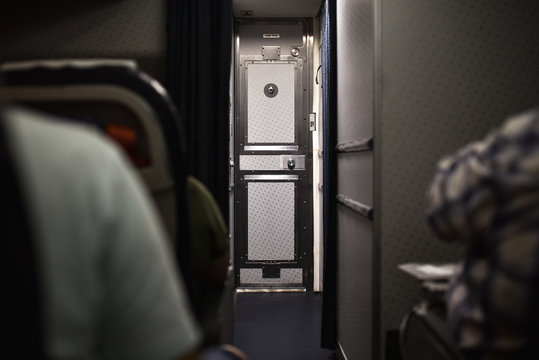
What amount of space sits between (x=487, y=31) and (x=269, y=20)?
263 cm

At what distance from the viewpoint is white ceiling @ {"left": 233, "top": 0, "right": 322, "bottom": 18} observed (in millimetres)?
3863

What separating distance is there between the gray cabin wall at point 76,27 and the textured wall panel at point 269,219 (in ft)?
6.27

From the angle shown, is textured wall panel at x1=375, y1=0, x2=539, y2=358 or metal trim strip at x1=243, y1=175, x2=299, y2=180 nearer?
textured wall panel at x1=375, y1=0, x2=539, y2=358

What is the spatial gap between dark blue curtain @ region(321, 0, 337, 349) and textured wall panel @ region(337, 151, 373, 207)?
113mm

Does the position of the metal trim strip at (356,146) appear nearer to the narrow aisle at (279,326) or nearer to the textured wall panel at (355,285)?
the textured wall panel at (355,285)

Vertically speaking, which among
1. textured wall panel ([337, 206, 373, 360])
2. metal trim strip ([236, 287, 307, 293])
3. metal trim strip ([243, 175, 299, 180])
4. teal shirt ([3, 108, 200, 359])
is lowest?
metal trim strip ([236, 287, 307, 293])

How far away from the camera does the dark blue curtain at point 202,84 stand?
111 inches

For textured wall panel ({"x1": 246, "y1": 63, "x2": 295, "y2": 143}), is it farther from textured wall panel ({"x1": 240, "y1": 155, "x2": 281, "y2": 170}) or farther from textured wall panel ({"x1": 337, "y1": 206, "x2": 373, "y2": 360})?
textured wall panel ({"x1": 337, "y1": 206, "x2": 373, "y2": 360})

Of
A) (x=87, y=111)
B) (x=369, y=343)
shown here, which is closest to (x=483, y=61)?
(x=369, y=343)

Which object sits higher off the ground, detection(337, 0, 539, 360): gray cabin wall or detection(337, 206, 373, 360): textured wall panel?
detection(337, 0, 539, 360): gray cabin wall

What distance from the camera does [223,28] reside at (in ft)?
9.41

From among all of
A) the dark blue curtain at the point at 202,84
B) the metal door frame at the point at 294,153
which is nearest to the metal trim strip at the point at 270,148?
the metal door frame at the point at 294,153

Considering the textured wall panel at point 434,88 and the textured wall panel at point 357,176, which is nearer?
the textured wall panel at point 434,88

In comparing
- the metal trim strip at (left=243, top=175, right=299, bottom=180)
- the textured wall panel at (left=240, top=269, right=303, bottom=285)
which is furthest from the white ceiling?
the textured wall panel at (left=240, top=269, right=303, bottom=285)
